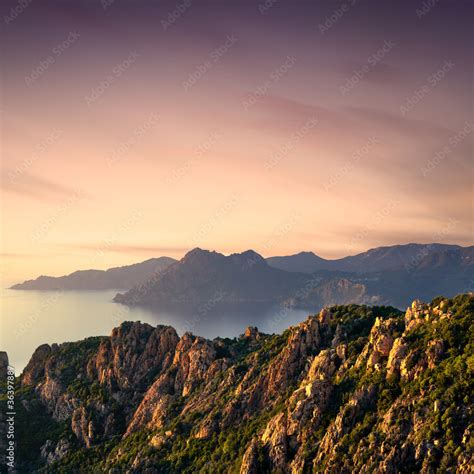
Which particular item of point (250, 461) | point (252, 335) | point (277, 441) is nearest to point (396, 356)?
point (277, 441)

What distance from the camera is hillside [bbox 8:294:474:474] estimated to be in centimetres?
5903

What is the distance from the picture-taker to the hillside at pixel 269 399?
59031 mm

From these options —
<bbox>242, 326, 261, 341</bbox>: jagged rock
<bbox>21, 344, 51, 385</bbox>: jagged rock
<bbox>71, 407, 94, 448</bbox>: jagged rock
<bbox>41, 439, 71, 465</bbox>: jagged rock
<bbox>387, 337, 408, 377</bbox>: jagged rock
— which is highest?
<bbox>387, 337, 408, 377</bbox>: jagged rock

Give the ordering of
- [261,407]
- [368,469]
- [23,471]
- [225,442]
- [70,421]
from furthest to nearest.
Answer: [70,421]
[23,471]
[261,407]
[225,442]
[368,469]

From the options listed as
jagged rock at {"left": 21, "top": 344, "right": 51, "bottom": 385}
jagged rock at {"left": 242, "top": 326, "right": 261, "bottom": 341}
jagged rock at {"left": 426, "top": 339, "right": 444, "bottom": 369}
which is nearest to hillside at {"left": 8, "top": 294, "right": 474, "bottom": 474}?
jagged rock at {"left": 426, "top": 339, "right": 444, "bottom": 369}

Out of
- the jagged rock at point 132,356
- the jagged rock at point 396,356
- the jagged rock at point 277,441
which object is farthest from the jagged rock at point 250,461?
the jagged rock at point 132,356

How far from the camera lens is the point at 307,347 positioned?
91.1 m

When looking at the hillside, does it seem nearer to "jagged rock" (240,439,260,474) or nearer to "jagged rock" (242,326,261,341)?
"jagged rock" (240,439,260,474)

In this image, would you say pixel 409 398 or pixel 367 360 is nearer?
pixel 409 398

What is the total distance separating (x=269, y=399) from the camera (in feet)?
284

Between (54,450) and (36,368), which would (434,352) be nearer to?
(54,450)

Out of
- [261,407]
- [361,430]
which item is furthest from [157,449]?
[361,430]

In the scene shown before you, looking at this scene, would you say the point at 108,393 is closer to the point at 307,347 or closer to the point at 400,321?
the point at 307,347

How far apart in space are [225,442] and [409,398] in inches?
1352
